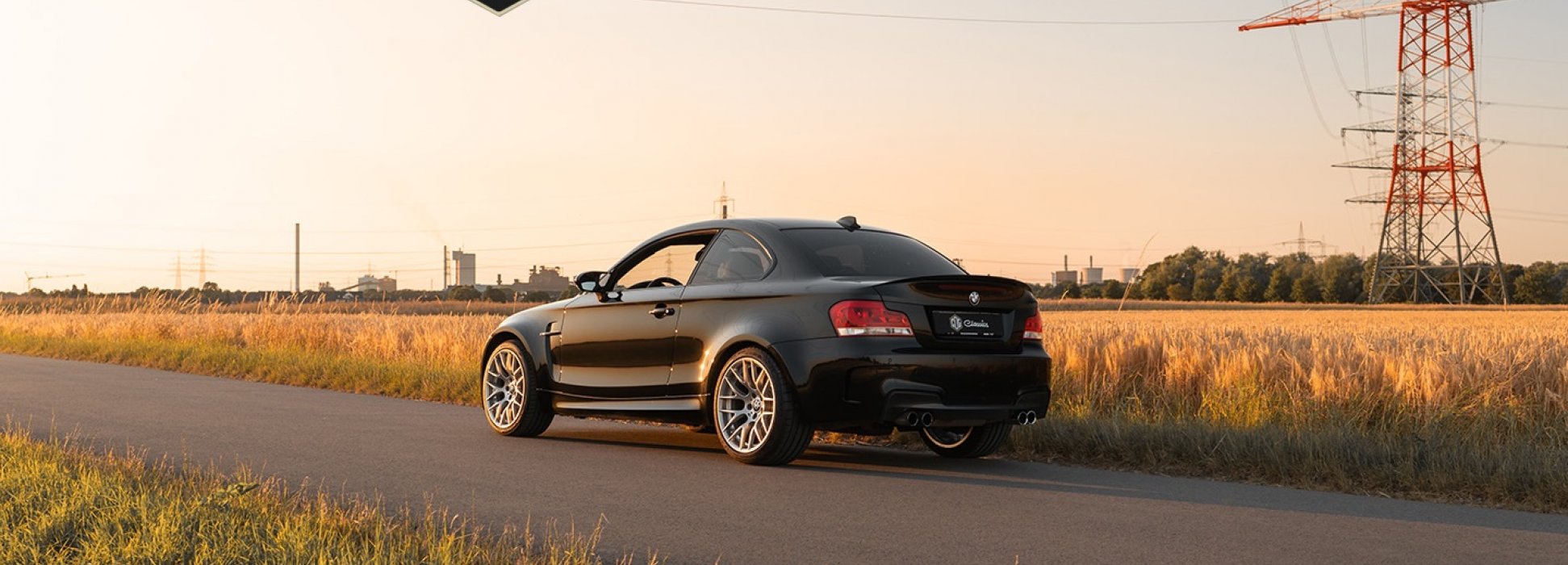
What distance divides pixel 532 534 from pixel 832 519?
1.51m

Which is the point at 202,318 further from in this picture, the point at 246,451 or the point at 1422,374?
the point at 1422,374

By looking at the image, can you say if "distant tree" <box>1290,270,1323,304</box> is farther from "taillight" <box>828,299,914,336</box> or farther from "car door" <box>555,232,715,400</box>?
"taillight" <box>828,299,914,336</box>

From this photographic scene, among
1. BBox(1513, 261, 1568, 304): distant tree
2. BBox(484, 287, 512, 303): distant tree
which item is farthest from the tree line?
BBox(484, 287, 512, 303): distant tree

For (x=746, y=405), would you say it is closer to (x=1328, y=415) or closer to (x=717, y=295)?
(x=717, y=295)

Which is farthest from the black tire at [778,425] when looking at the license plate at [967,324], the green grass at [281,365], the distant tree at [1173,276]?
the distant tree at [1173,276]

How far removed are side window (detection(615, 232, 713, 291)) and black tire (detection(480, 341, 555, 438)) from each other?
112cm

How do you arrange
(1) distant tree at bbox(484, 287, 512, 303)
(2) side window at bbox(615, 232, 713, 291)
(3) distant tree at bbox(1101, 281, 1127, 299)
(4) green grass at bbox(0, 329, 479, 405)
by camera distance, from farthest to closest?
1. (3) distant tree at bbox(1101, 281, 1127, 299)
2. (1) distant tree at bbox(484, 287, 512, 303)
3. (4) green grass at bbox(0, 329, 479, 405)
4. (2) side window at bbox(615, 232, 713, 291)

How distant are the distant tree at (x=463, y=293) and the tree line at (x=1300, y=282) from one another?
39.4 metres

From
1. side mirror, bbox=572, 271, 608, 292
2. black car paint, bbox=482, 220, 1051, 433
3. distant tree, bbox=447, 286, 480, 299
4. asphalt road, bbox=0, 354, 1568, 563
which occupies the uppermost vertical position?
distant tree, bbox=447, 286, 480, 299

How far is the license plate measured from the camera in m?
8.91

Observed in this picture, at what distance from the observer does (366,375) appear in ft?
57.1

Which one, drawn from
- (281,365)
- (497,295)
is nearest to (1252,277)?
(497,295)

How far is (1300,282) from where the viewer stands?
9656cm

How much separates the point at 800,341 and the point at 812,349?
109mm
